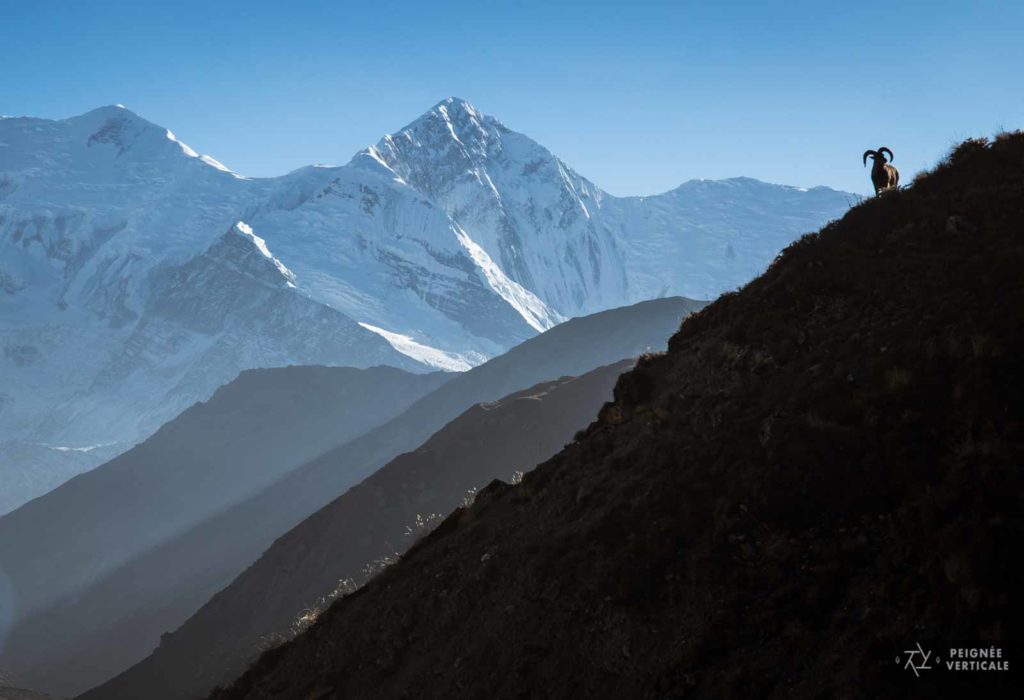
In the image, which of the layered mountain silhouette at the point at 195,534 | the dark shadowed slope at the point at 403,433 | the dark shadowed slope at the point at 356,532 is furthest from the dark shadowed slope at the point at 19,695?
the dark shadowed slope at the point at 403,433

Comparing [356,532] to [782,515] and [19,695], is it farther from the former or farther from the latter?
[782,515]

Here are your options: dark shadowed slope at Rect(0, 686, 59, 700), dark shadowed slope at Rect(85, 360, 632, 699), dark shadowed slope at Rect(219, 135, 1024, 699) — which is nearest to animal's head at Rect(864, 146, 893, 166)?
dark shadowed slope at Rect(219, 135, 1024, 699)

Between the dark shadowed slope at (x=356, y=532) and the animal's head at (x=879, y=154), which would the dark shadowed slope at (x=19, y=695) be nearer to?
the dark shadowed slope at (x=356, y=532)

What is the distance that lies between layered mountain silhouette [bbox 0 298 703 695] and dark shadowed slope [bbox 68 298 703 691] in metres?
0.22

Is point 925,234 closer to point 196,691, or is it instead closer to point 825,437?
point 825,437

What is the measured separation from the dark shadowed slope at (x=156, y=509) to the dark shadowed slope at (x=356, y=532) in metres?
29.5

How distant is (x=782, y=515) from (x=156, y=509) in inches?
6117

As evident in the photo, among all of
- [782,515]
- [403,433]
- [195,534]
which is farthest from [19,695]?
[403,433]

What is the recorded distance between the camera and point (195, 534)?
406 ft

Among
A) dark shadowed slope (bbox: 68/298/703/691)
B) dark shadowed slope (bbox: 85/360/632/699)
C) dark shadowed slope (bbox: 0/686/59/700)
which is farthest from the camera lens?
dark shadowed slope (bbox: 68/298/703/691)

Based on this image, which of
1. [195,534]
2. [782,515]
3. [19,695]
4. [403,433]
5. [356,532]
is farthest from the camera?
[403,433]

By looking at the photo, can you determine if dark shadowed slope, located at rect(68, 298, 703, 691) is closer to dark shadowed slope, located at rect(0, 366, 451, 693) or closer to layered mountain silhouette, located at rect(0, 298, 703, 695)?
layered mountain silhouette, located at rect(0, 298, 703, 695)

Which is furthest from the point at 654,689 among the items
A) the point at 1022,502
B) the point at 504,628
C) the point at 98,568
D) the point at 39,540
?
the point at 39,540

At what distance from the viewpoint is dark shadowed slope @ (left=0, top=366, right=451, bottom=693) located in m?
101
